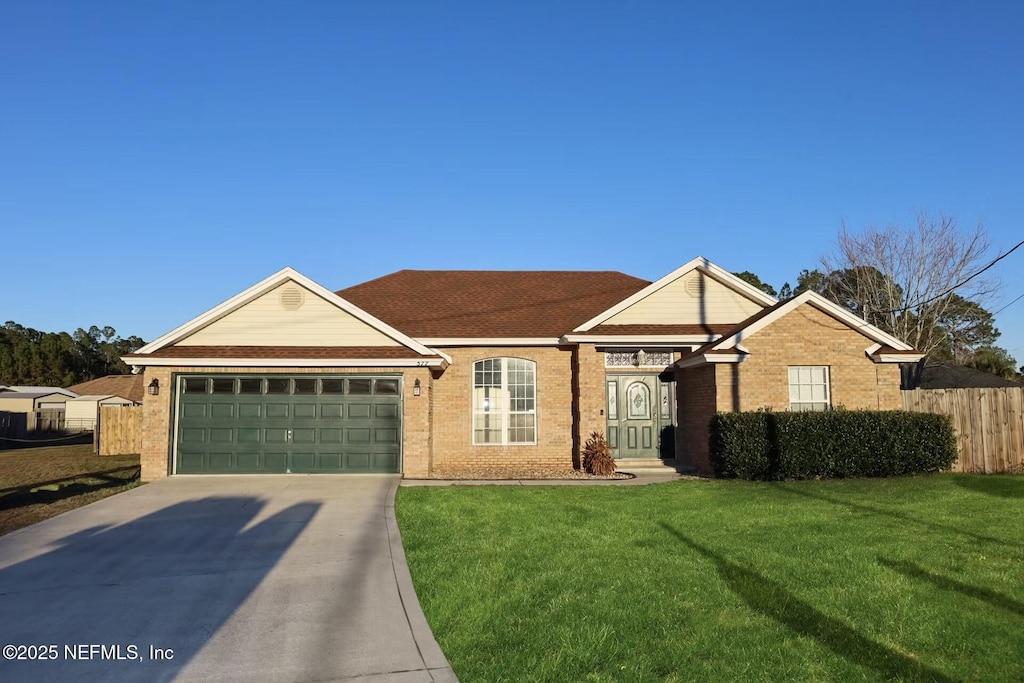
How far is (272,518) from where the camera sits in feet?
34.4

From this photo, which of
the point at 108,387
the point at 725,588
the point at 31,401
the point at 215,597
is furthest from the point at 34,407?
the point at 725,588

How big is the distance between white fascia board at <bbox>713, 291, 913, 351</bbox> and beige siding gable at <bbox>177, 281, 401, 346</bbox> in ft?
26.1

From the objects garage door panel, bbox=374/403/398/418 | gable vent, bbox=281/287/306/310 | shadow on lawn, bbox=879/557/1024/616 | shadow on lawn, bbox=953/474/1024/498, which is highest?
gable vent, bbox=281/287/306/310

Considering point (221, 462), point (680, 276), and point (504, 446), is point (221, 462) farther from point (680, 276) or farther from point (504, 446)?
point (680, 276)

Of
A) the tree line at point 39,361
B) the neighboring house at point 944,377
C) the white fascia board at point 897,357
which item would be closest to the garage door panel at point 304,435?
the white fascia board at point 897,357

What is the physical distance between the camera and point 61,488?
14531 mm

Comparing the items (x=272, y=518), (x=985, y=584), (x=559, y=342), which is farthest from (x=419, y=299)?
(x=985, y=584)

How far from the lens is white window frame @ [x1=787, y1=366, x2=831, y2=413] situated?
1569 centimetres

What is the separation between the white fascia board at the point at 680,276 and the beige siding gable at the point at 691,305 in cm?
10

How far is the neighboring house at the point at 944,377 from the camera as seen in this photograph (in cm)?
3000

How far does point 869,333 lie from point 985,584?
10.1 metres

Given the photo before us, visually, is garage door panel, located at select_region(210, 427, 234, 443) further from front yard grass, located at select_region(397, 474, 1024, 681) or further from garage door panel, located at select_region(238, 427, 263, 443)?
front yard grass, located at select_region(397, 474, 1024, 681)

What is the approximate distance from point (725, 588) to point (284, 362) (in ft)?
37.9

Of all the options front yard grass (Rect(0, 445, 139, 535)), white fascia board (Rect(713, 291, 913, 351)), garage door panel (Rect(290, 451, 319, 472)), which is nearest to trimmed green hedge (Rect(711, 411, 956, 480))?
white fascia board (Rect(713, 291, 913, 351))
